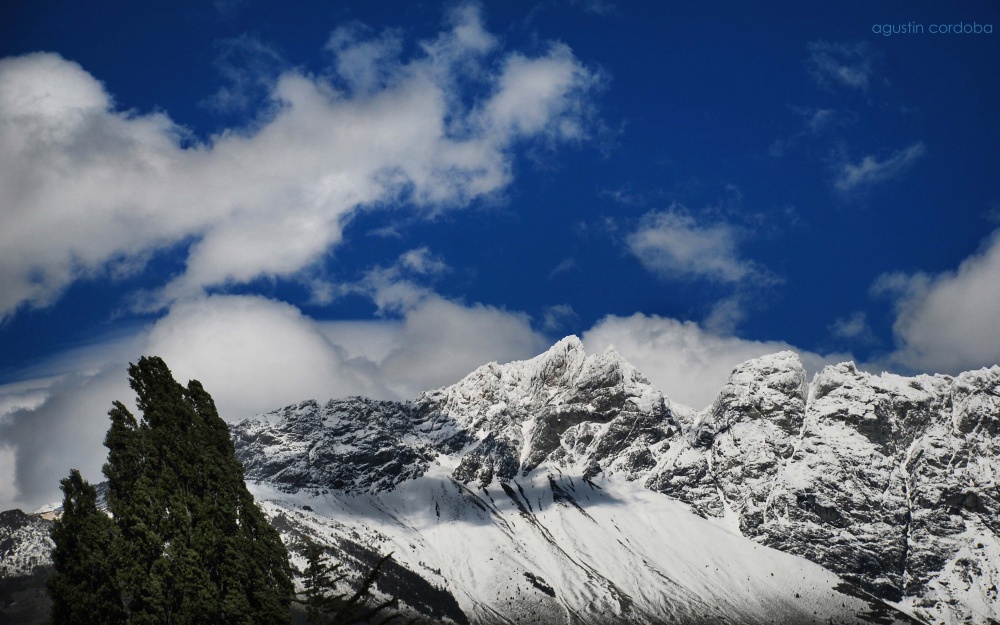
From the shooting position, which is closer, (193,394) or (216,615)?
(216,615)

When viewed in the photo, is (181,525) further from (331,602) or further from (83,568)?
(331,602)

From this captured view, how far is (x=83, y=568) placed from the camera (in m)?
44.6

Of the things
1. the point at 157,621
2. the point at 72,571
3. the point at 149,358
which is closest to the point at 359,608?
the point at 157,621

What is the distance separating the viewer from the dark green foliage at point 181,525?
147 feet

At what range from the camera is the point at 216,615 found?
45281 mm

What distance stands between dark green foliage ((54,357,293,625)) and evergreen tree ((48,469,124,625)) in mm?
327

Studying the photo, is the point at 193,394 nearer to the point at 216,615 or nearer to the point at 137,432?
the point at 137,432

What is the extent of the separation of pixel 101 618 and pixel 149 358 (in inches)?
563

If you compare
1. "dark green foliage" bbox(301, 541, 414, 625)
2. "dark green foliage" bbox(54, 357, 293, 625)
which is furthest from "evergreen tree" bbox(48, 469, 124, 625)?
"dark green foliage" bbox(301, 541, 414, 625)

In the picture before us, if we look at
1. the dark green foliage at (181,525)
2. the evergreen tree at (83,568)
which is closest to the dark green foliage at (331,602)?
the dark green foliage at (181,525)

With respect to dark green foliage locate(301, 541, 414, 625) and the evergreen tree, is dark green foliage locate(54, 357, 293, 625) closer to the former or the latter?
the evergreen tree

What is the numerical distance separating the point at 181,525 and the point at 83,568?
4902 millimetres

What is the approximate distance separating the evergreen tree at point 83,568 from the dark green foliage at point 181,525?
33 centimetres

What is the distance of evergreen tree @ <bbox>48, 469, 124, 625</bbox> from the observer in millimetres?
44188
